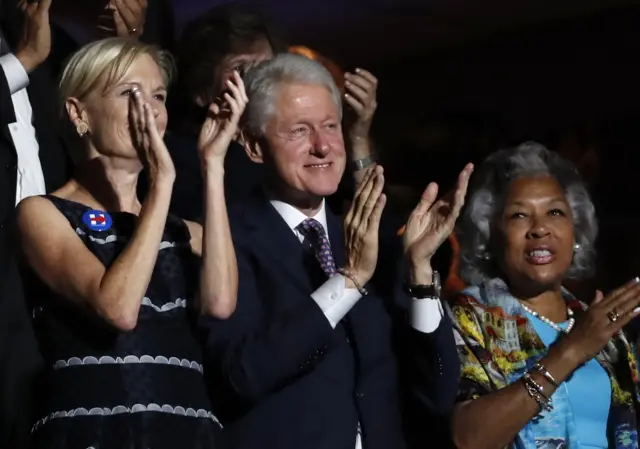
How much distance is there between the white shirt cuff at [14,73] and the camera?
3385 mm

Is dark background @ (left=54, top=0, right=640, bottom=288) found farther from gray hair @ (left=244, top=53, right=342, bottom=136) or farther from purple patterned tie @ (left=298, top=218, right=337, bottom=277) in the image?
purple patterned tie @ (left=298, top=218, right=337, bottom=277)

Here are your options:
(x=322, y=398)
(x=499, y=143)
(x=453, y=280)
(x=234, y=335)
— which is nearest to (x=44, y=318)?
(x=234, y=335)

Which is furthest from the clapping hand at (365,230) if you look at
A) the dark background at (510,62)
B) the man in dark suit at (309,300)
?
the dark background at (510,62)

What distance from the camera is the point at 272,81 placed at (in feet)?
10.9

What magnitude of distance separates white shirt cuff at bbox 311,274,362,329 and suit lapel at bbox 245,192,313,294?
0.34ft

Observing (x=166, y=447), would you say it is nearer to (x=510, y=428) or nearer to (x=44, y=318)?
(x=44, y=318)

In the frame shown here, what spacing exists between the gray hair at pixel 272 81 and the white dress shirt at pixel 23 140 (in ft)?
1.67

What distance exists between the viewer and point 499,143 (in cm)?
460

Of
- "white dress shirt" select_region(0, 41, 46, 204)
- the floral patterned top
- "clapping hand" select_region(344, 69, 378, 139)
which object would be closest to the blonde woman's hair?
"white dress shirt" select_region(0, 41, 46, 204)

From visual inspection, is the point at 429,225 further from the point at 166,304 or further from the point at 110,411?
the point at 110,411

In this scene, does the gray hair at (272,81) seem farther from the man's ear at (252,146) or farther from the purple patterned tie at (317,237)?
the purple patterned tie at (317,237)

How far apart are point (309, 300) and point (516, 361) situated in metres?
0.71

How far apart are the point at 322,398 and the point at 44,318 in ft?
2.02

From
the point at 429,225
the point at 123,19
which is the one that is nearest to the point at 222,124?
the point at 429,225
